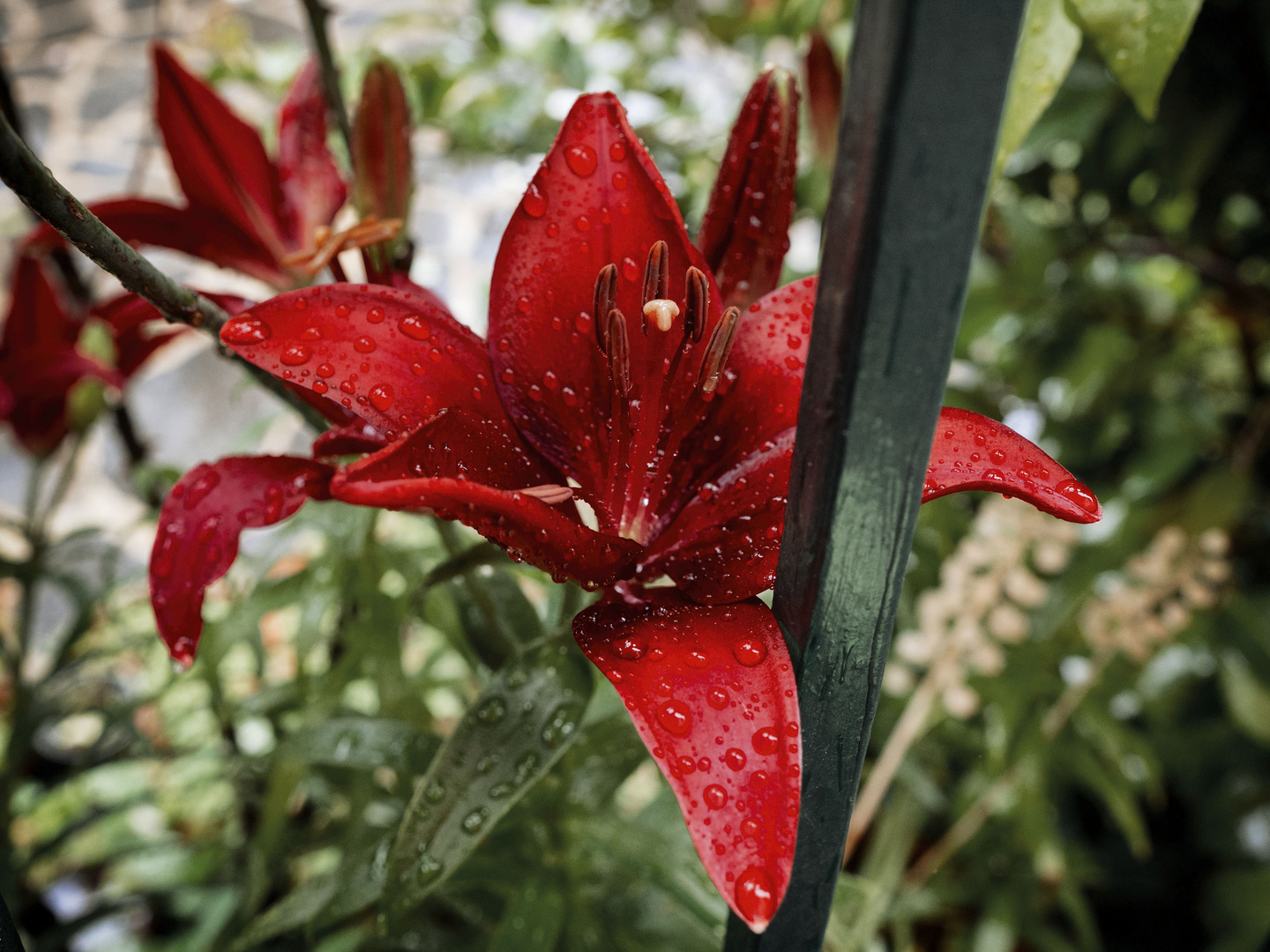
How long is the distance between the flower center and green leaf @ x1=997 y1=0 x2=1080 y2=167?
0.43ft

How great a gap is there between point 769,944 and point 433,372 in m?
0.19

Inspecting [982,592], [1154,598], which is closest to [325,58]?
[982,592]

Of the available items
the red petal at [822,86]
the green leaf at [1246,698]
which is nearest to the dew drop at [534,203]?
the red petal at [822,86]

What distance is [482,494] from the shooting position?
0.64ft

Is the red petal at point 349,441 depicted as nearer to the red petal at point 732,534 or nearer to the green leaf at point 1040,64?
the red petal at point 732,534

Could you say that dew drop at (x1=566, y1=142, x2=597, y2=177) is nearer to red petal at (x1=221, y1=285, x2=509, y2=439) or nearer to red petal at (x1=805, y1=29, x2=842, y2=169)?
red petal at (x1=221, y1=285, x2=509, y2=439)

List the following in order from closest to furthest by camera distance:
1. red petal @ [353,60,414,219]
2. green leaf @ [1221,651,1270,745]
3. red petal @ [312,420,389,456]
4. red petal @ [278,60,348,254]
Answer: red petal @ [312,420,389,456], red petal @ [353,60,414,219], red petal @ [278,60,348,254], green leaf @ [1221,651,1270,745]

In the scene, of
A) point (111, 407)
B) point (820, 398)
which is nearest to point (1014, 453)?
point (820, 398)

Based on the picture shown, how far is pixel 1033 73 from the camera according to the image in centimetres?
30

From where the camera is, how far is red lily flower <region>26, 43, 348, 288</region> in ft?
Answer: 1.40

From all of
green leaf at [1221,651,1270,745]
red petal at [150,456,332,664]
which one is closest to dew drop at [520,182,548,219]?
red petal at [150,456,332,664]

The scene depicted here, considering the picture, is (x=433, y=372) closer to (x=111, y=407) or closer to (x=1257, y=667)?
Result: (x=111, y=407)

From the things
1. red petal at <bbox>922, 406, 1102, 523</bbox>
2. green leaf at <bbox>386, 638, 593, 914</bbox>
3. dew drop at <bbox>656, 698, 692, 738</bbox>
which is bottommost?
green leaf at <bbox>386, 638, 593, 914</bbox>

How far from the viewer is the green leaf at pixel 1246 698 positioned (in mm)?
747
